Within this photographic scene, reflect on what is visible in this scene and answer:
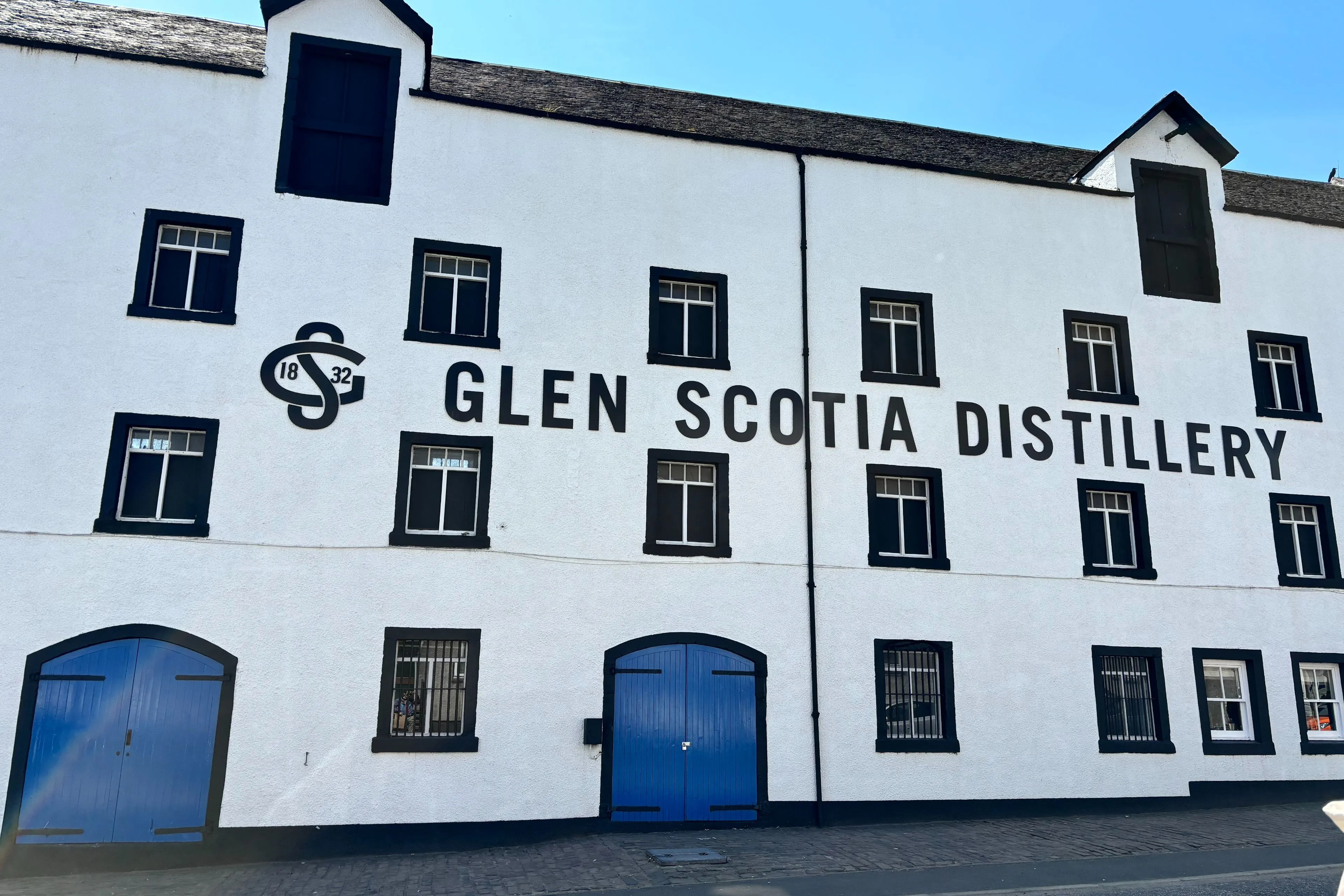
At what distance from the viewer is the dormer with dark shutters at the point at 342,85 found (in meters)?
16.5

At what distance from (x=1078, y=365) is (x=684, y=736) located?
10.3 metres

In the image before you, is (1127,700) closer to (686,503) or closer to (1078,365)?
(1078,365)

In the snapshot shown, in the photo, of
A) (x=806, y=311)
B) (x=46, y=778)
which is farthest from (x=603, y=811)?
(x=806, y=311)

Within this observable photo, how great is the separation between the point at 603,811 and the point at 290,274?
9.70m

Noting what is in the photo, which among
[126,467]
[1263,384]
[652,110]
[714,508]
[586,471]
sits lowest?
[714,508]

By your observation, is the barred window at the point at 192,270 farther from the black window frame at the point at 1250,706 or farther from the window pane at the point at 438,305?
the black window frame at the point at 1250,706

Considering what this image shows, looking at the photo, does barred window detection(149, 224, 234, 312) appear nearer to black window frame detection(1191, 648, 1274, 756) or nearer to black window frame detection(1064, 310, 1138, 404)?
black window frame detection(1064, 310, 1138, 404)

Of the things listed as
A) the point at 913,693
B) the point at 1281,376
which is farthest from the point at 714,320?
the point at 1281,376

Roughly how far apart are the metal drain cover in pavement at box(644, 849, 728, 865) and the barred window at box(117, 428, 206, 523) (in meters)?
8.28

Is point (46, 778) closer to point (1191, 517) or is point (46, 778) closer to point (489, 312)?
point (489, 312)

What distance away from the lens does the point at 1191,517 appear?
1867 centimetres

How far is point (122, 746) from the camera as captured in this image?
13945 millimetres

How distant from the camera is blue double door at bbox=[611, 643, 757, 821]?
50.9ft

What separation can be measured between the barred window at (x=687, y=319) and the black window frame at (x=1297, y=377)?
36.3ft
